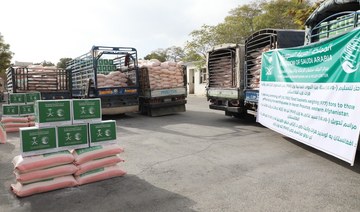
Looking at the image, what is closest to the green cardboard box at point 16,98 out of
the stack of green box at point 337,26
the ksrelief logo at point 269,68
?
the ksrelief logo at point 269,68

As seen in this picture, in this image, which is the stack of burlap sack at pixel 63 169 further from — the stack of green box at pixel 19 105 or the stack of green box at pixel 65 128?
the stack of green box at pixel 19 105

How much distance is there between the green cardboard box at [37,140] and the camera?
4184 millimetres

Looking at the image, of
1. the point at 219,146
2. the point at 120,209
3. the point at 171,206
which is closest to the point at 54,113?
the point at 120,209

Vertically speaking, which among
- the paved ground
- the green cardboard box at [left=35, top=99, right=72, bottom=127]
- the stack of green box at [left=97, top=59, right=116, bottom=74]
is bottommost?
the paved ground

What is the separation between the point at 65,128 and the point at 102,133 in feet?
1.91

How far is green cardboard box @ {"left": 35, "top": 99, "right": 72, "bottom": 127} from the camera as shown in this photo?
14.4ft

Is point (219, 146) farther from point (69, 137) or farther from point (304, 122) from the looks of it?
point (69, 137)

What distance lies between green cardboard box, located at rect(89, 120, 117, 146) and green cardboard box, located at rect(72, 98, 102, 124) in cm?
11

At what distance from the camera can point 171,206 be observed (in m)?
3.73

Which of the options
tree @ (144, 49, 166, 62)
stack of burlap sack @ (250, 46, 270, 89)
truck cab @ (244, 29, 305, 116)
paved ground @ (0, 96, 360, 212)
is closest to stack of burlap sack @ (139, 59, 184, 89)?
truck cab @ (244, 29, 305, 116)

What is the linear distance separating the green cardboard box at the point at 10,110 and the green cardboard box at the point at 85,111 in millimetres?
6401

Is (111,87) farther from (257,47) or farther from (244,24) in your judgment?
(244,24)

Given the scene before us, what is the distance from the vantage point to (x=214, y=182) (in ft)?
14.9

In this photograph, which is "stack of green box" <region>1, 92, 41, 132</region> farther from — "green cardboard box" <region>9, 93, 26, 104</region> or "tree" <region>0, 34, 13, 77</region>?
"tree" <region>0, 34, 13, 77</region>
